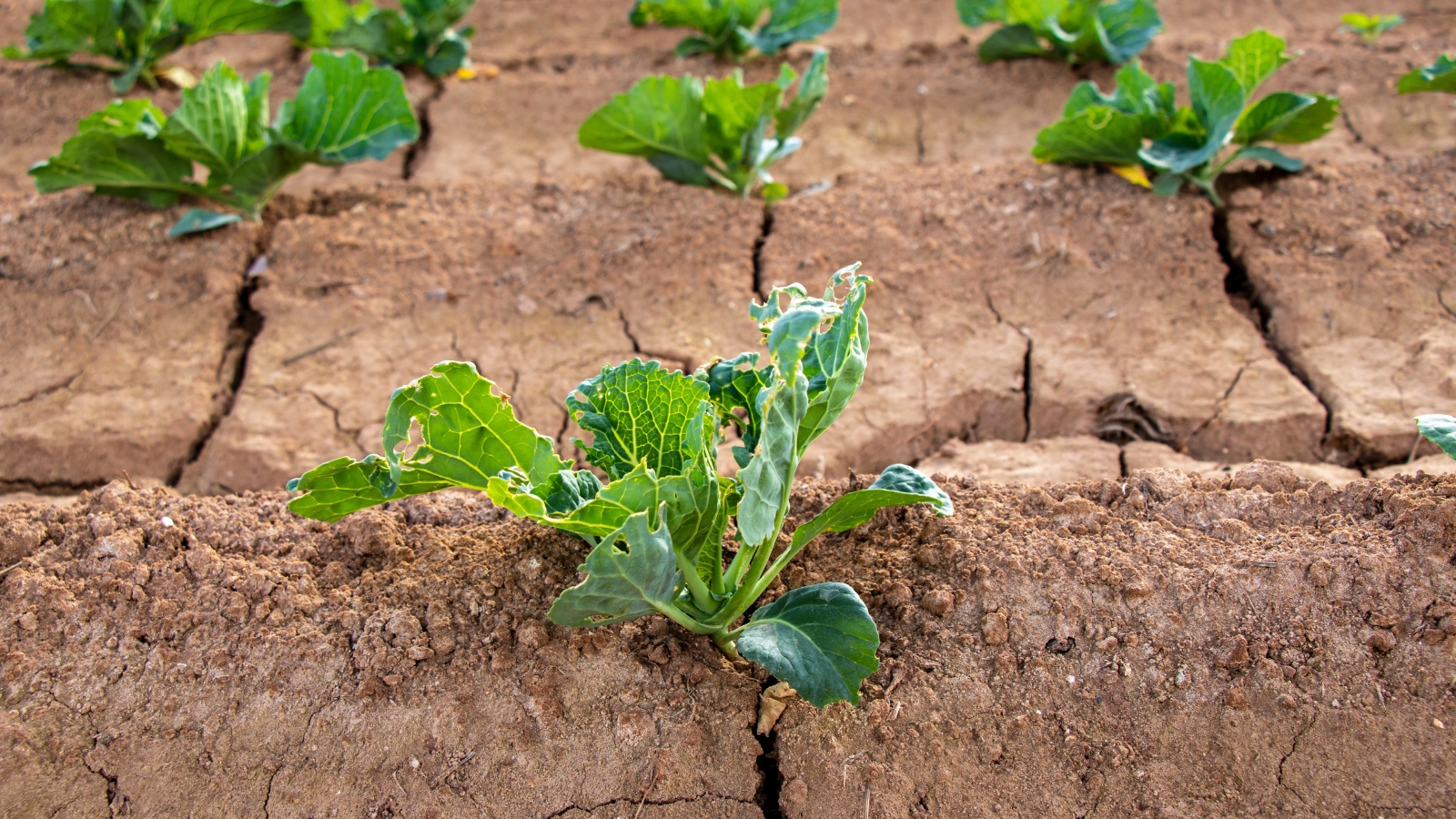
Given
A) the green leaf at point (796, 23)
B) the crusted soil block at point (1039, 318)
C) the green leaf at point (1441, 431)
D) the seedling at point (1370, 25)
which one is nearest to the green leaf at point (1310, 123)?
the crusted soil block at point (1039, 318)

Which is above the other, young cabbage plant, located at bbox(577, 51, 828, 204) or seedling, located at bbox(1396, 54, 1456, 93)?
seedling, located at bbox(1396, 54, 1456, 93)

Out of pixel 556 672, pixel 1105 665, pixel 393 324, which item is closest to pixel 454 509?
pixel 556 672

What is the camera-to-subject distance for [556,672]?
1.83 metres

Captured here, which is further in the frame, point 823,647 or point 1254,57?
point 1254,57

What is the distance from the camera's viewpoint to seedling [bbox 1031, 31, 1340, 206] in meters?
3.11

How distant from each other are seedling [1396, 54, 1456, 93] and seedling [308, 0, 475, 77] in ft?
12.4

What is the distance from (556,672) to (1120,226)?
95.6 inches

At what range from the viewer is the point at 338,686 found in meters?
1.84

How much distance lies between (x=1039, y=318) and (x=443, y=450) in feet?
6.64

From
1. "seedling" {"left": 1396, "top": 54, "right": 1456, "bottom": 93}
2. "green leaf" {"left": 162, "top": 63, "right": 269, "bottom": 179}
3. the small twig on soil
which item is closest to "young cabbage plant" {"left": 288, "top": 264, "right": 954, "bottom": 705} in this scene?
the small twig on soil

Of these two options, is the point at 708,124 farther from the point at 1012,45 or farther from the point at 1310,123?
the point at 1310,123

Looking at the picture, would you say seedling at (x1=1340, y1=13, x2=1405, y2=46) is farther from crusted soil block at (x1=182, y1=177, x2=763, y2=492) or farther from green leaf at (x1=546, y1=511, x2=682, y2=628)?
green leaf at (x1=546, y1=511, x2=682, y2=628)

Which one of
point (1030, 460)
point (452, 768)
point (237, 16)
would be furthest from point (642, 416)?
point (237, 16)

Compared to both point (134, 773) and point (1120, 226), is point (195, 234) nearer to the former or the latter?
point (134, 773)
